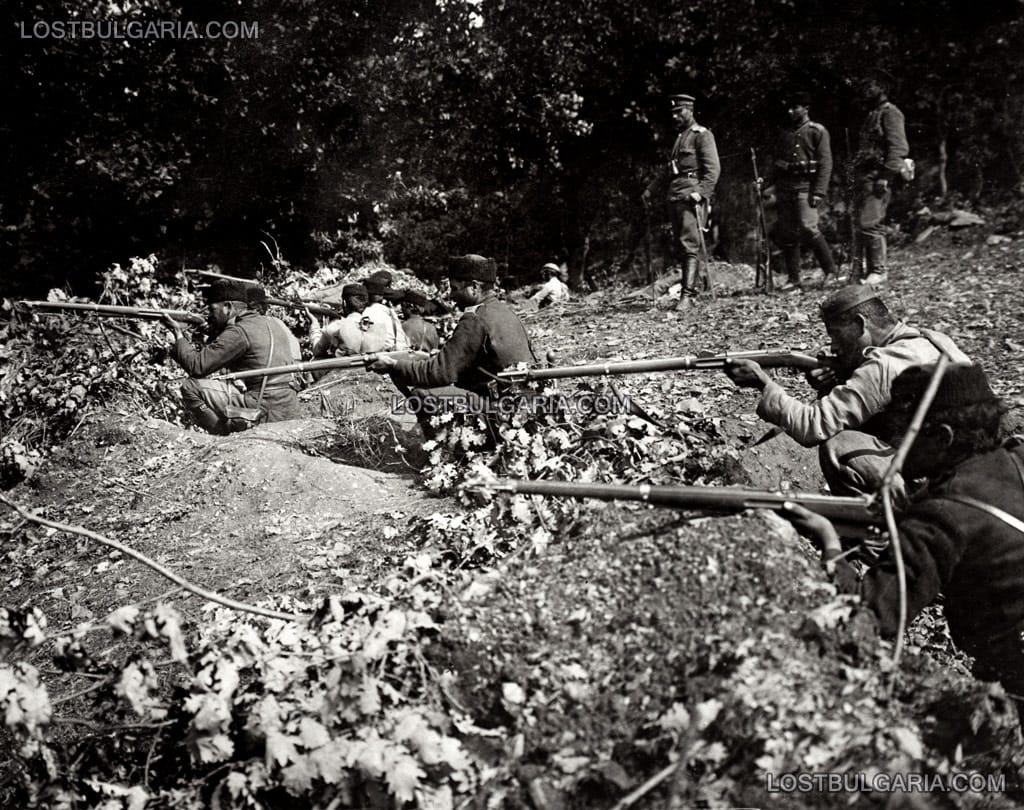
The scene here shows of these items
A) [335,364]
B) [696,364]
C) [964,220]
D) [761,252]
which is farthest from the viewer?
[964,220]

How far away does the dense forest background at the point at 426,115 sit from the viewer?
1351cm

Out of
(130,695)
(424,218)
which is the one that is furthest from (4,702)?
(424,218)

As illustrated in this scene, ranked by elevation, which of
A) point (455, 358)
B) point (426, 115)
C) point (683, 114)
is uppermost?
point (426, 115)

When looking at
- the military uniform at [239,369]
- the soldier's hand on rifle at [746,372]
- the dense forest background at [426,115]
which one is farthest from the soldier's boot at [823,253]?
the soldier's hand on rifle at [746,372]

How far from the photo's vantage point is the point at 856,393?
168 inches

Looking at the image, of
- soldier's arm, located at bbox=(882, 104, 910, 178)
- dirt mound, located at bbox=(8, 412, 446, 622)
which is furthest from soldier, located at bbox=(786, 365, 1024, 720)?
soldier's arm, located at bbox=(882, 104, 910, 178)

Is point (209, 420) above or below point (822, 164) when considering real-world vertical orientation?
below

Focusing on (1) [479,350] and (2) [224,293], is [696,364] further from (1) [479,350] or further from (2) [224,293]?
(2) [224,293]

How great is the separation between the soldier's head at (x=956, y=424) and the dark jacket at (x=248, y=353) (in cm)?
563

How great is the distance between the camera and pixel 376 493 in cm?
623

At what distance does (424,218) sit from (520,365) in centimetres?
1205

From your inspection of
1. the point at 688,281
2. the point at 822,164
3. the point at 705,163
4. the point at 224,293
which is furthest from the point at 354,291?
the point at 822,164

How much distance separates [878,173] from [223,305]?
7.29m

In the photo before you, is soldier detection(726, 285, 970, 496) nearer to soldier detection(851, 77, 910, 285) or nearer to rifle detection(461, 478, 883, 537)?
rifle detection(461, 478, 883, 537)
